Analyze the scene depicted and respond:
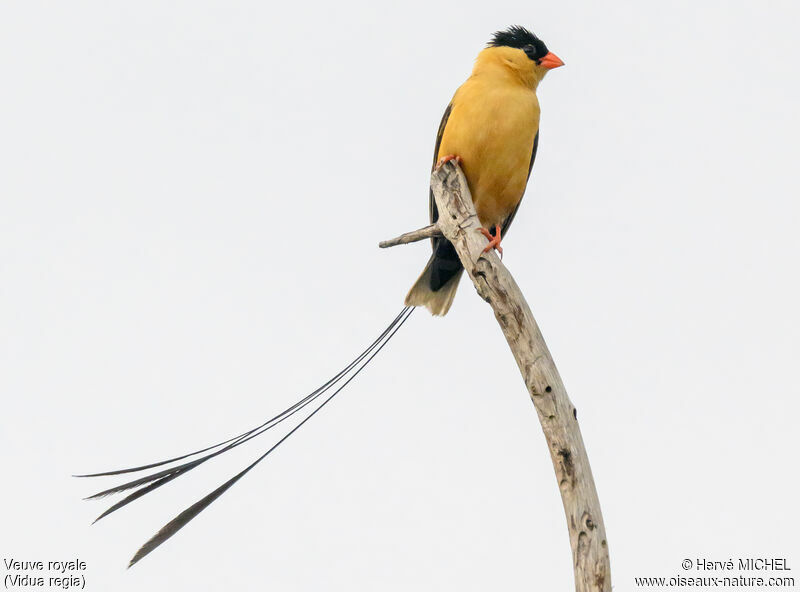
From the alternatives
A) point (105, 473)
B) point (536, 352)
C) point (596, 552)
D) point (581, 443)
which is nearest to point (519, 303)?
point (536, 352)

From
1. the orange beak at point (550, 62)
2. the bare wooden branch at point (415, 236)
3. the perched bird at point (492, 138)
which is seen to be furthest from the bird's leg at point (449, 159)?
the orange beak at point (550, 62)

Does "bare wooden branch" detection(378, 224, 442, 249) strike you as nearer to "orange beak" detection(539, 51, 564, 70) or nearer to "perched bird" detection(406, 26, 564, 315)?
"perched bird" detection(406, 26, 564, 315)

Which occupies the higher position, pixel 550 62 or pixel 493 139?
pixel 550 62

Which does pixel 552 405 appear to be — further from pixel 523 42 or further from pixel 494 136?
pixel 523 42

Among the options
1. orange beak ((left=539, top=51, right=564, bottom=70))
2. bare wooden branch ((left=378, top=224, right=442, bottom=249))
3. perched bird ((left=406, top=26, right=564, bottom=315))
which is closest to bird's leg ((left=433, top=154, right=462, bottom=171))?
perched bird ((left=406, top=26, right=564, bottom=315))

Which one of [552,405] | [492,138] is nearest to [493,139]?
[492,138]

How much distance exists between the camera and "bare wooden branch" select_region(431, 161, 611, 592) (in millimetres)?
3719

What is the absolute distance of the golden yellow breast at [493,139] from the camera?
5047 mm

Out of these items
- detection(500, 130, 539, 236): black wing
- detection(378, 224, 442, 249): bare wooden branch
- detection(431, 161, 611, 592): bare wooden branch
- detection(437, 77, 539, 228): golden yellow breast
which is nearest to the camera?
detection(431, 161, 611, 592): bare wooden branch

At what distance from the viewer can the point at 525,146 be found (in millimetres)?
5176

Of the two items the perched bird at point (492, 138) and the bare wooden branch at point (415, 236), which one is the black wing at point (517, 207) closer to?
the perched bird at point (492, 138)

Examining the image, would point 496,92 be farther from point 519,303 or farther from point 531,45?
point 519,303

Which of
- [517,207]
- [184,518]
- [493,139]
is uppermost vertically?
[493,139]

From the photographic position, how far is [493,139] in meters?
5.04
